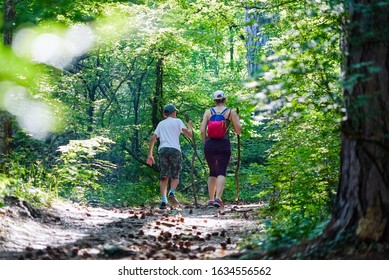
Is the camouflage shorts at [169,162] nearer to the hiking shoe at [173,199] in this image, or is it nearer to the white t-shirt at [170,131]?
the white t-shirt at [170,131]

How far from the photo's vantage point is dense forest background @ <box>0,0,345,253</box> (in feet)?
14.8

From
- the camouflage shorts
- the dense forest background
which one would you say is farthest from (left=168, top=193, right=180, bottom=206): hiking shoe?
the dense forest background

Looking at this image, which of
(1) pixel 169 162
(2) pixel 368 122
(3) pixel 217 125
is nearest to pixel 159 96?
(1) pixel 169 162

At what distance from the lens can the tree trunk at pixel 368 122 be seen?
410 centimetres

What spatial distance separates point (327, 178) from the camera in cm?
712

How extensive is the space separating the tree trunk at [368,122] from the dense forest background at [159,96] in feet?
0.80

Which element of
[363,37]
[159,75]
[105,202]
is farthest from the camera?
[159,75]

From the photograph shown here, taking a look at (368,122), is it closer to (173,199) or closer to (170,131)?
(170,131)

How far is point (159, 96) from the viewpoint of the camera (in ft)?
57.0

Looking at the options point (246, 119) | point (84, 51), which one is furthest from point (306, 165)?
point (84, 51)

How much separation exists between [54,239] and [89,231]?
0.88m

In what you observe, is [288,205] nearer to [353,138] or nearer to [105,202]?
[353,138]

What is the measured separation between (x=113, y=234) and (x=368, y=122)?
13.1ft

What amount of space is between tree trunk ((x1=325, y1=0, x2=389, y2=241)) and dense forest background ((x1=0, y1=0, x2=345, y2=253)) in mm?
245
